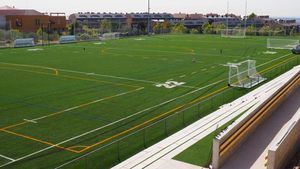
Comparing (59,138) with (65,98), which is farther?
(65,98)

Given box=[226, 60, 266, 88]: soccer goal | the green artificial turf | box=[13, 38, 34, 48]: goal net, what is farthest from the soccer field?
box=[13, 38, 34, 48]: goal net

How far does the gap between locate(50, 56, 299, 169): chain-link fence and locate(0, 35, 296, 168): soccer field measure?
558 millimetres

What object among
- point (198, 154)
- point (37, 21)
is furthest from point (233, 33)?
point (198, 154)

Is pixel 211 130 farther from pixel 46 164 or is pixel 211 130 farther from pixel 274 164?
pixel 46 164

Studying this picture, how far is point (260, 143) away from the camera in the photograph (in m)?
14.8

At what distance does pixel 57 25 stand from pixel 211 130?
88636 mm

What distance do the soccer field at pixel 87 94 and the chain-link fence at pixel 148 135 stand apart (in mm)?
558

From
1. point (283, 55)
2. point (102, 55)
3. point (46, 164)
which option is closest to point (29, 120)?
point (46, 164)

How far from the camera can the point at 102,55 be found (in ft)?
155

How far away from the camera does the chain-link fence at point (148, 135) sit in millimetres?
14531

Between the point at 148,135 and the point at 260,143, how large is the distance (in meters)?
5.01

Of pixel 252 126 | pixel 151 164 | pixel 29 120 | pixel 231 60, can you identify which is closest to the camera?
pixel 151 164

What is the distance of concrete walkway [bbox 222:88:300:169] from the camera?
13.1m

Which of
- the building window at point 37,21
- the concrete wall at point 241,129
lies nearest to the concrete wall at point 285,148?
the concrete wall at point 241,129
